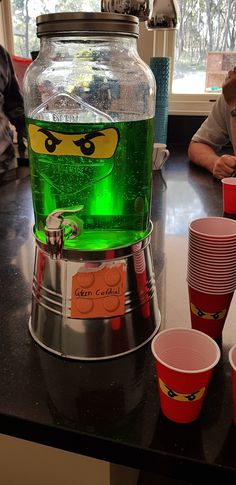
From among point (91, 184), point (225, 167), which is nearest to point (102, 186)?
point (91, 184)

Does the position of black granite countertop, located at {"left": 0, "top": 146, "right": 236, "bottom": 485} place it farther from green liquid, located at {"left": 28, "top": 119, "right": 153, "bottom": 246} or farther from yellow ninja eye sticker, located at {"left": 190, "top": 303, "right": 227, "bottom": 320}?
green liquid, located at {"left": 28, "top": 119, "right": 153, "bottom": 246}

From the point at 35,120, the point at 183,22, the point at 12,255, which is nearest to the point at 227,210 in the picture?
the point at 12,255

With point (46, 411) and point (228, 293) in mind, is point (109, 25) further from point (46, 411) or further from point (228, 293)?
point (46, 411)

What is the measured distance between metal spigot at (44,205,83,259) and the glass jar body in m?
0.02

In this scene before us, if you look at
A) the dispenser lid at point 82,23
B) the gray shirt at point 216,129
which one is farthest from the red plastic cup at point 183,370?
the gray shirt at point 216,129

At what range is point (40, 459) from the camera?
795mm

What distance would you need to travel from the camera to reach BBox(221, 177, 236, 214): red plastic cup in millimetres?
1281

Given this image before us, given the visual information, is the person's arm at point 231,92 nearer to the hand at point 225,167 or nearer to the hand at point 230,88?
the hand at point 230,88

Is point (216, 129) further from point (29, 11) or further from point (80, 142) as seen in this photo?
point (80, 142)

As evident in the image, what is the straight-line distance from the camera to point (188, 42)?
255 centimetres

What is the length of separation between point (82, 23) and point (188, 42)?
88.5 inches

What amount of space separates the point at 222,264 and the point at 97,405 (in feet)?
0.87

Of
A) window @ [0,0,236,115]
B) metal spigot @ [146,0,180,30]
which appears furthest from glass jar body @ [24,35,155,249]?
window @ [0,0,236,115]

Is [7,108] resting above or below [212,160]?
above
